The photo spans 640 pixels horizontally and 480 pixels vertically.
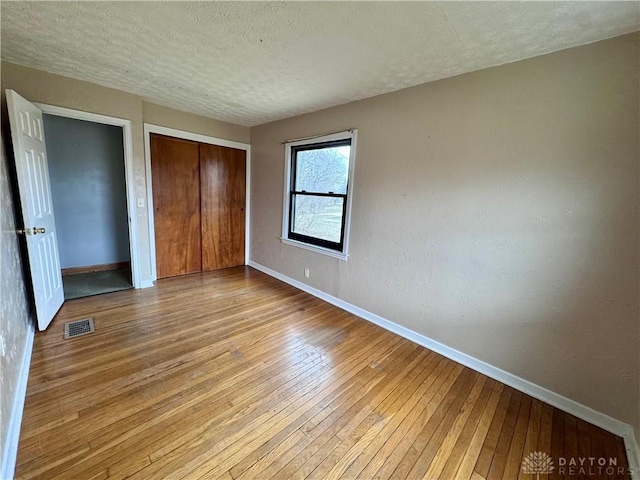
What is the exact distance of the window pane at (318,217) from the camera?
327 cm

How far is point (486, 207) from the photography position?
207 centimetres

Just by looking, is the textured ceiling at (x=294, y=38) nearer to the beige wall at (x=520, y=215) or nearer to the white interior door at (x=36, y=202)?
the beige wall at (x=520, y=215)

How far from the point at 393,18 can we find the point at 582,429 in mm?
2751

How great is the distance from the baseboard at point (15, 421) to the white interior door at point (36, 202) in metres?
0.55

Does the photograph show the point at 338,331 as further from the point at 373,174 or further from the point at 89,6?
the point at 89,6

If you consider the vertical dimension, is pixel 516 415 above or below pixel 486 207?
below

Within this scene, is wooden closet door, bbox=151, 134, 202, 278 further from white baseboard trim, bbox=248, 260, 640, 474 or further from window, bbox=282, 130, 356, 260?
white baseboard trim, bbox=248, 260, 640, 474

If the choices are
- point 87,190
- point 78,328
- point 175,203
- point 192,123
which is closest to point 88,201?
point 87,190

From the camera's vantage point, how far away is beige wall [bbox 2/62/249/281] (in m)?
2.48

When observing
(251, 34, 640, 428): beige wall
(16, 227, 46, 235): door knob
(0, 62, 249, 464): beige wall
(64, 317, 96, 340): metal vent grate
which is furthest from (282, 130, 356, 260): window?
(16, 227, 46, 235): door knob

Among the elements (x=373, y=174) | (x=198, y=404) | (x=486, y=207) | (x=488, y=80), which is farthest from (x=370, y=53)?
(x=198, y=404)

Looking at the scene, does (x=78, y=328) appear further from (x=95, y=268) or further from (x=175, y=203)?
(x=95, y=268)

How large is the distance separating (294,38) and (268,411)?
242 centimetres

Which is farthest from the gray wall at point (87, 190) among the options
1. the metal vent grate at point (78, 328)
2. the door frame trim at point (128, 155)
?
the metal vent grate at point (78, 328)
